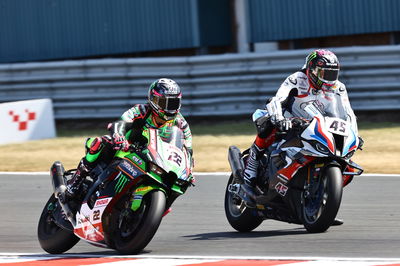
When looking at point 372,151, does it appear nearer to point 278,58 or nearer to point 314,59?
point 278,58

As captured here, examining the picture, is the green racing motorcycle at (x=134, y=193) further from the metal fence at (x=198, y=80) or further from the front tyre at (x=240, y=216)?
the metal fence at (x=198, y=80)

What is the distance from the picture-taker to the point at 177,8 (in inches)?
810

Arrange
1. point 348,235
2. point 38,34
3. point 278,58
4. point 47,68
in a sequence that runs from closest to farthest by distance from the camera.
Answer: point 348,235 → point 278,58 → point 47,68 → point 38,34

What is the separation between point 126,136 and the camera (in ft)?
25.3

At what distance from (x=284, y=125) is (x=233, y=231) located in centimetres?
132

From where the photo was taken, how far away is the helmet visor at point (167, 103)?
761cm

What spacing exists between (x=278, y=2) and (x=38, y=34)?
6.07m

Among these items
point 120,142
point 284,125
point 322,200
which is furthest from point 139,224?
point 284,125

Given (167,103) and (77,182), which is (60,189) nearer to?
(77,182)

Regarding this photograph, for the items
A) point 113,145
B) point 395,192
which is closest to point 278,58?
point 395,192

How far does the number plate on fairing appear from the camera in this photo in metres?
8.09

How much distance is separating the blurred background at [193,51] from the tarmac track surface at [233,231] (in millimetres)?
5099

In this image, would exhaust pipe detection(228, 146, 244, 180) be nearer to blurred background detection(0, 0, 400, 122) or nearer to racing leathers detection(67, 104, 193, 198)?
racing leathers detection(67, 104, 193, 198)

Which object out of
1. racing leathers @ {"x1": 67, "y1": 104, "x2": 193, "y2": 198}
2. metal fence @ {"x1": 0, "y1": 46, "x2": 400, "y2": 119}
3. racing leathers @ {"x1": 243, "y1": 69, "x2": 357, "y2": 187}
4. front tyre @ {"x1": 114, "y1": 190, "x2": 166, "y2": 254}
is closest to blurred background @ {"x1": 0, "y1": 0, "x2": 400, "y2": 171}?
metal fence @ {"x1": 0, "y1": 46, "x2": 400, "y2": 119}
